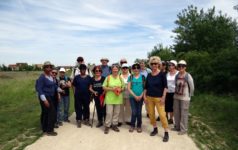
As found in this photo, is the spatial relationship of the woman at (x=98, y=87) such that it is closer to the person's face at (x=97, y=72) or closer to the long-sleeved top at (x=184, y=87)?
the person's face at (x=97, y=72)

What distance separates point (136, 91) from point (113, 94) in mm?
665

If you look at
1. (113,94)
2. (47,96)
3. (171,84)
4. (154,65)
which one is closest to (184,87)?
(171,84)

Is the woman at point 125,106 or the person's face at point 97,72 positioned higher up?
the person's face at point 97,72

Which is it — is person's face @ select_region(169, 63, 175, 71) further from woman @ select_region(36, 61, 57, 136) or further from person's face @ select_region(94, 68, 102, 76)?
woman @ select_region(36, 61, 57, 136)

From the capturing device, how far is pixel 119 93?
27.3 ft

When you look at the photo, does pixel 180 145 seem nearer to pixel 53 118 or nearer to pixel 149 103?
pixel 149 103

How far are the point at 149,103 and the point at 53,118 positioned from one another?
2.57 m

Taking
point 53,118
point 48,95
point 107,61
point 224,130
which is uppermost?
point 107,61

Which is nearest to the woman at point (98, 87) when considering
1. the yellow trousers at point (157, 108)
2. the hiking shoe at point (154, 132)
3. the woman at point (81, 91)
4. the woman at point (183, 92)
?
the woman at point (81, 91)

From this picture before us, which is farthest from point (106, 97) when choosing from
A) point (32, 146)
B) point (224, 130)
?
point (224, 130)

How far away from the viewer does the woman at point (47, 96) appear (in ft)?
25.6

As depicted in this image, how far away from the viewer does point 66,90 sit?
29.8 ft

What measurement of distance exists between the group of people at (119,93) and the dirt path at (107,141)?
0.79 feet

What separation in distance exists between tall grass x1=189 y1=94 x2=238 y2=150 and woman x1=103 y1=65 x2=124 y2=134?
214 centimetres
